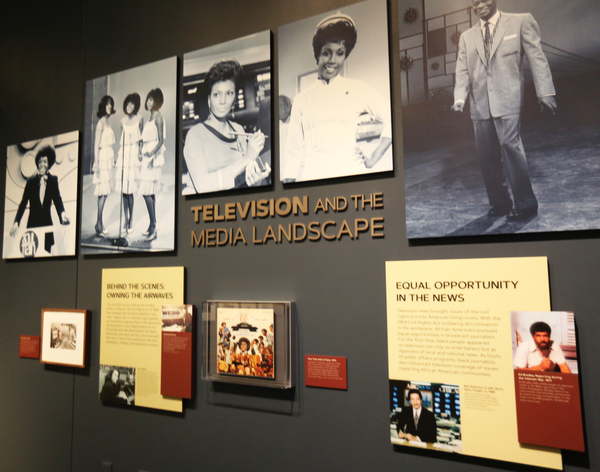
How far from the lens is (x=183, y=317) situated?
87.7 inches

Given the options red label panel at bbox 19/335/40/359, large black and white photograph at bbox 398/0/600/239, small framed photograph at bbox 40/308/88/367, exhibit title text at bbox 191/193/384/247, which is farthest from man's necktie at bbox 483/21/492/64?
red label panel at bbox 19/335/40/359

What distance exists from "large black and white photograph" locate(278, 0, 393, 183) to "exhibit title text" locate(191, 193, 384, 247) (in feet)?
0.41

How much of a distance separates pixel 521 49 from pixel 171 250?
6.10ft

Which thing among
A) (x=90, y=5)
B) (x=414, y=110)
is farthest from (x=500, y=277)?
(x=90, y=5)

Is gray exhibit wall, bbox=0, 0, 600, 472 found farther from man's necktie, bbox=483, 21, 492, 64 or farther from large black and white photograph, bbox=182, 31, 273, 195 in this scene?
man's necktie, bbox=483, 21, 492, 64

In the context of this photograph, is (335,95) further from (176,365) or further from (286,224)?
(176,365)

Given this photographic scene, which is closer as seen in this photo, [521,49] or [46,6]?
[521,49]

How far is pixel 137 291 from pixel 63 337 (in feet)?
2.12

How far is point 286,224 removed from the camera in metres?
2.07

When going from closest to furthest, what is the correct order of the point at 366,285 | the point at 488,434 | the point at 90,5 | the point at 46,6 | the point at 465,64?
the point at 488,434 → the point at 465,64 → the point at 366,285 → the point at 90,5 → the point at 46,6

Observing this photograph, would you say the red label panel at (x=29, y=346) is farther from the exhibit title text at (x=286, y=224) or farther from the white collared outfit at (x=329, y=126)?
the white collared outfit at (x=329, y=126)

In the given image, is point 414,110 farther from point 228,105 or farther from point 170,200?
point 170,200

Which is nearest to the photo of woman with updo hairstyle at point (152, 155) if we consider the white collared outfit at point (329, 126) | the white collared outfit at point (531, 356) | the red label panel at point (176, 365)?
the red label panel at point (176, 365)

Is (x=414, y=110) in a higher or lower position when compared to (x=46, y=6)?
lower
